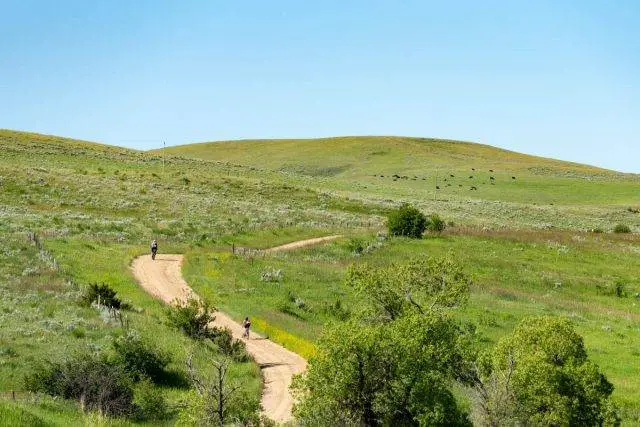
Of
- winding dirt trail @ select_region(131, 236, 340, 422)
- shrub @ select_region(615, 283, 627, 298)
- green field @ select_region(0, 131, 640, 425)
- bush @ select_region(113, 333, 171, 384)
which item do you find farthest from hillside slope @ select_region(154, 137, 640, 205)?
bush @ select_region(113, 333, 171, 384)

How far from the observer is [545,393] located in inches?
864

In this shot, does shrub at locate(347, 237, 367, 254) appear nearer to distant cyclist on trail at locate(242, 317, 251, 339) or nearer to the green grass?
the green grass

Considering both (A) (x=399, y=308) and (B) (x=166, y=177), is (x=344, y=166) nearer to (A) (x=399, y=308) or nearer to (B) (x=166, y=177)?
(B) (x=166, y=177)

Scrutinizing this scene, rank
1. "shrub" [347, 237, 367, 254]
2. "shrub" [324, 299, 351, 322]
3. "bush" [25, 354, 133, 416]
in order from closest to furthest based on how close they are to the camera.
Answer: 1. "bush" [25, 354, 133, 416]
2. "shrub" [324, 299, 351, 322]
3. "shrub" [347, 237, 367, 254]

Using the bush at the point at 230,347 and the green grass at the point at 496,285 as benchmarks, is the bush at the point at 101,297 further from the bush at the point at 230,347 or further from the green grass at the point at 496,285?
the bush at the point at 230,347

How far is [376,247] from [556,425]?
37635mm

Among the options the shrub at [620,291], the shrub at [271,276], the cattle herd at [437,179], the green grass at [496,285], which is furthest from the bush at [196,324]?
the cattle herd at [437,179]

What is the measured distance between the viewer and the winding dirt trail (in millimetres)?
25547

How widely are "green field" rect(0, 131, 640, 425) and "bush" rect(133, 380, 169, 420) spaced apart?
0.94 metres

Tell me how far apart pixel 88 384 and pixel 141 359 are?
3.43 meters

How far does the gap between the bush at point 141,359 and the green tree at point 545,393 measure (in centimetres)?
1172

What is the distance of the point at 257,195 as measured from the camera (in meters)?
99.1

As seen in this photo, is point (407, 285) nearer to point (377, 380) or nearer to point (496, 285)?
point (377, 380)

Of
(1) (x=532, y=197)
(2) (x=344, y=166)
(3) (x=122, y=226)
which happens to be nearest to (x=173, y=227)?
(3) (x=122, y=226)
